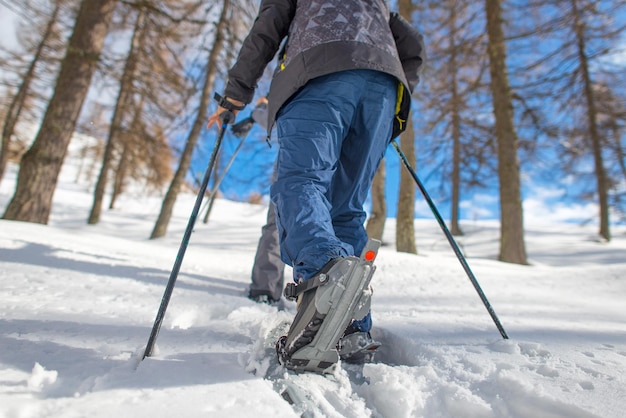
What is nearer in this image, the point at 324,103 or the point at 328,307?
the point at 328,307

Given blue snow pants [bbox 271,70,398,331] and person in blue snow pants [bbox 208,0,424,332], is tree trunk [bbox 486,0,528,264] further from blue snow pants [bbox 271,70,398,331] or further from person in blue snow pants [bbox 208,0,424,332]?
blue snow pants [bbox 271,70,398,331]

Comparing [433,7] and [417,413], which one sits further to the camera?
[433,7]

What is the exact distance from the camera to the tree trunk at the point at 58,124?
4043 millimetres

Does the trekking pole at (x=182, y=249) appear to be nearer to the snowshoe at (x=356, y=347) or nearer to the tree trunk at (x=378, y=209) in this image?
the snowshoe at (x=356, y=347)

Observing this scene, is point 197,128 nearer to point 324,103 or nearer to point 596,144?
point 324,103

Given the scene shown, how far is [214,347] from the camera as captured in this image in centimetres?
117

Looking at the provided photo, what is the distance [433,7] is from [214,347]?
24.3 feet

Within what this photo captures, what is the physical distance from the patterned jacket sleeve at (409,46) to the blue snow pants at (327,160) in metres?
0.41

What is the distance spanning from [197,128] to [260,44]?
6351 mm

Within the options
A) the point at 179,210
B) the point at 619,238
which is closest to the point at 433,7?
the point at 619,238

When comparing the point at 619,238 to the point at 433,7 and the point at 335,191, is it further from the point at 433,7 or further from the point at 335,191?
the point at 335,191

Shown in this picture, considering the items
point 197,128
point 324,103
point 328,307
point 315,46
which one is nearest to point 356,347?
point 328,307

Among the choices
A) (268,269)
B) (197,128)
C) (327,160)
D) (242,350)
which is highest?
(197,128)

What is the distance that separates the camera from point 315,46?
1308 millimetres
